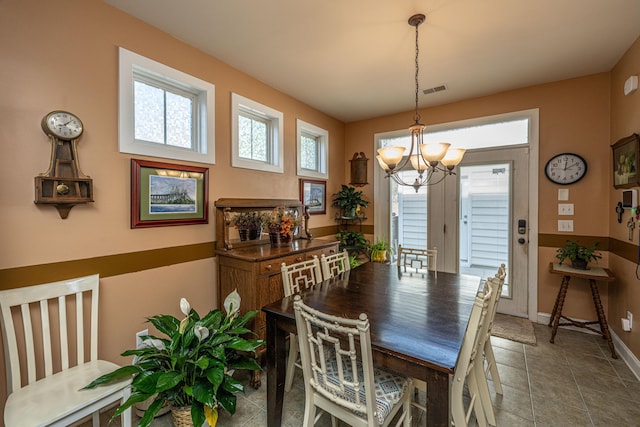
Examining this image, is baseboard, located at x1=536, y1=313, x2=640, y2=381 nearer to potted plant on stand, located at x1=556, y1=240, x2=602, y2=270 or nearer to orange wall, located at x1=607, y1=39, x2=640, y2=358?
orange wall, located at x1=607, y1=39, x2=640, y2=358

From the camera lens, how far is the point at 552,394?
2.07m

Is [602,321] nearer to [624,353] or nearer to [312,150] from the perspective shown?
[624,353]

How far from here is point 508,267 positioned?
3508 mm

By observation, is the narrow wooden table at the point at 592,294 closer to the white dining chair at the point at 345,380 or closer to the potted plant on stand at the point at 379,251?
Answer: the potted plant on stand at the point at 379,251

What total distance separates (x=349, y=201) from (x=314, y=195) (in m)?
0.64

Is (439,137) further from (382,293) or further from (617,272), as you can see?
(382,293)

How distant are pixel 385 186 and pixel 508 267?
198 cm

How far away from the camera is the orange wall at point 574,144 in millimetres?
2973

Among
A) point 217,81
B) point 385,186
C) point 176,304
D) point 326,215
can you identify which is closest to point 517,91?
point 385,186

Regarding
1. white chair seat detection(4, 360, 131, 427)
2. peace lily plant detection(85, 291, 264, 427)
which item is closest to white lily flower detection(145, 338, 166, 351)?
peace lily plant detection(85, 291, 264, 427)

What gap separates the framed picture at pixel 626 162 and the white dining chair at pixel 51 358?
13.3 ft

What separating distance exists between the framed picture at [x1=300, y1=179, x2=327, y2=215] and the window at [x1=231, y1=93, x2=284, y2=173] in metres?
0.52

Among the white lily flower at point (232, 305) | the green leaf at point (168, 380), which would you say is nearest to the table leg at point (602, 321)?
the white lily flower at point (232, 305)

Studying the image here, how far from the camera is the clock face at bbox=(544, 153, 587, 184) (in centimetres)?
305
